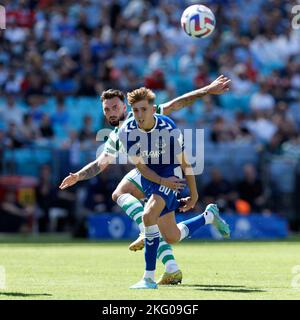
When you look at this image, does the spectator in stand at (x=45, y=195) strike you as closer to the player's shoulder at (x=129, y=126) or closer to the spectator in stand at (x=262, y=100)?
the spectator in stand at (x=262, y=100)

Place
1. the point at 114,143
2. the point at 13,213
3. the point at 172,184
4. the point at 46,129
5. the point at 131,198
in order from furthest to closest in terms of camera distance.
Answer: the point at 46,129
the point at 13,213
the point at 131,198
the point at 114,143
the point at 172,184

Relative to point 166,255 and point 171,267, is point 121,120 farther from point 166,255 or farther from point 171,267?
point 171,267

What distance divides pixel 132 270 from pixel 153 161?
7.90 ft

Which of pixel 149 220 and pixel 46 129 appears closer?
Answer: pixel 149 220

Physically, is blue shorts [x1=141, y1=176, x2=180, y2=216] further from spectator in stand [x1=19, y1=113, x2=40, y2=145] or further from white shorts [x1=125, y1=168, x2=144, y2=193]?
spectator in stand [x1=19, y1=113, x2=40, y2=145]

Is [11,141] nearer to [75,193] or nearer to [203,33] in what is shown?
[75,193]

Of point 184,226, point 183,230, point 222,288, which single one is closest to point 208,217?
point 184,226

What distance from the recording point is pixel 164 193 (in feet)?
35.2

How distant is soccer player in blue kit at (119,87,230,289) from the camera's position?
34.4 feet

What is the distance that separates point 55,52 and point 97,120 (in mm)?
2564

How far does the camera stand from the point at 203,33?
14625 millimetres

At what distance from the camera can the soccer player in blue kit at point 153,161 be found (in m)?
10.5

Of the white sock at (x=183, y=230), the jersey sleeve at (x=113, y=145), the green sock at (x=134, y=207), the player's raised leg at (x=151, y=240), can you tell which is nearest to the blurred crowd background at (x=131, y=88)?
the green sock at (x=134, y=207)

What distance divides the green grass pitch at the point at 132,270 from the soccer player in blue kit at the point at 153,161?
1.85ft
